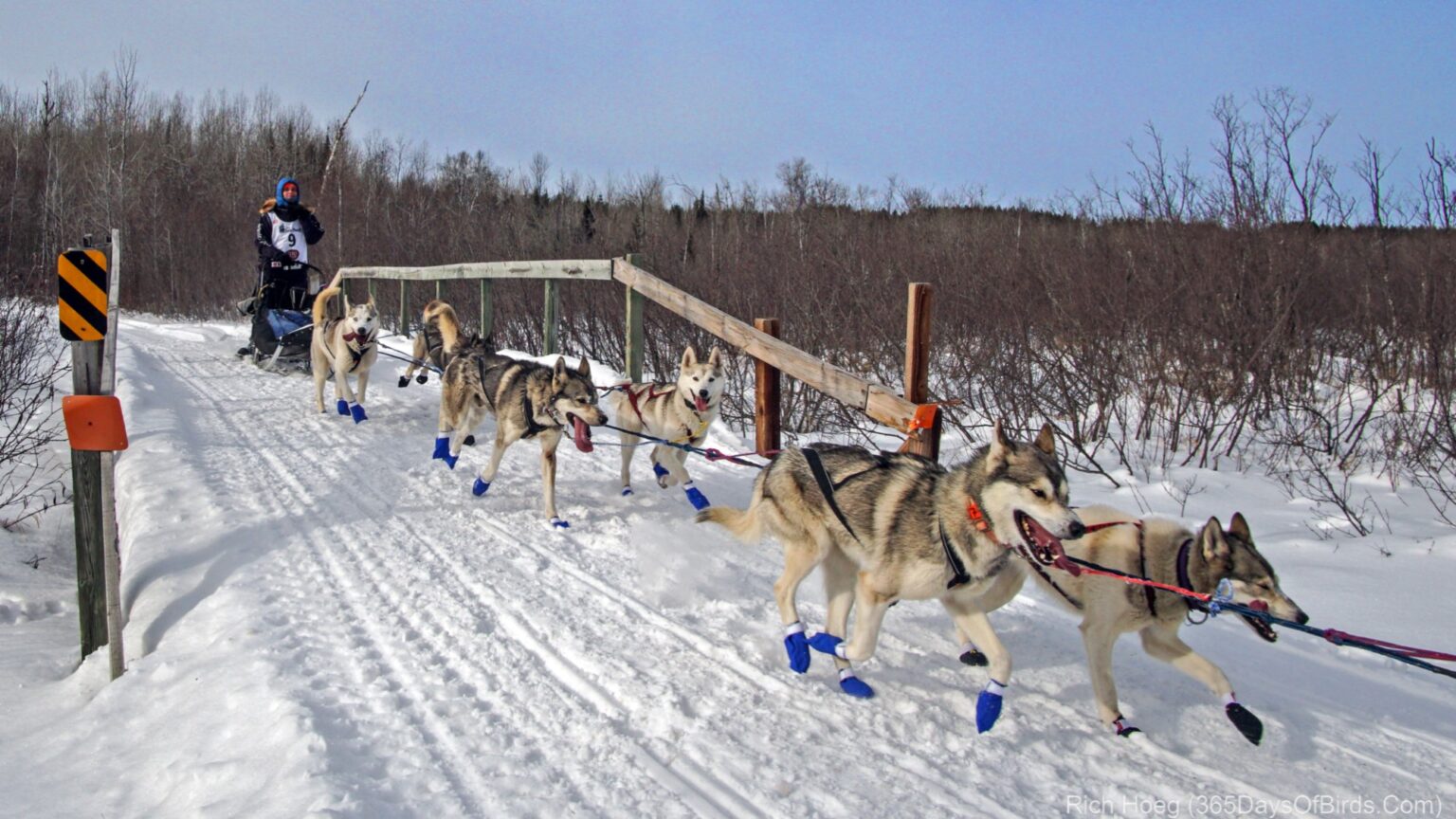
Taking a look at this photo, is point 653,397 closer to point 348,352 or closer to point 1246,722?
point 348,352

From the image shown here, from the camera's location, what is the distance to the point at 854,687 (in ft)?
10.9

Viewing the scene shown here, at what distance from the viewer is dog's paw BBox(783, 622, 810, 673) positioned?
136 inches

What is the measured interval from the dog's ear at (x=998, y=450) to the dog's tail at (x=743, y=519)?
104 centimetres

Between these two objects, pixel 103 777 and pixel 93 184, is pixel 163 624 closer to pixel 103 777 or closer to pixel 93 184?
pixel 103 777

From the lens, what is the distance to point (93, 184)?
3008cm

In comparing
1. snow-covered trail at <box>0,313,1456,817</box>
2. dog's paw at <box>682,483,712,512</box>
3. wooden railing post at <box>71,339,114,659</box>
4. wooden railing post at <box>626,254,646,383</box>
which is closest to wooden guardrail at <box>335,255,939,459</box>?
wooden railing post at <box>626,254,646,383</box>

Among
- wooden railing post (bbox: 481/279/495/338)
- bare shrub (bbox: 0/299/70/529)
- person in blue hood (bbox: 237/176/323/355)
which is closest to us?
bare shrub (bbox: 0/299/70/529)

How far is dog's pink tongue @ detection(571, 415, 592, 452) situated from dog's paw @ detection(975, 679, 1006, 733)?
10.4ft

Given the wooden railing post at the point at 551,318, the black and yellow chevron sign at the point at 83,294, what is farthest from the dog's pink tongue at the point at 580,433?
the wooden railing post at the point at 551,318

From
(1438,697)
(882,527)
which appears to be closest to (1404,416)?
(1438,697)

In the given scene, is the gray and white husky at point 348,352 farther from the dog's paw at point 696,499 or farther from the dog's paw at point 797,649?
the dog's paw at point 797,649

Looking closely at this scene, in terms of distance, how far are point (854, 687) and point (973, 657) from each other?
63 cm

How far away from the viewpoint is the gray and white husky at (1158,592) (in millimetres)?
3225

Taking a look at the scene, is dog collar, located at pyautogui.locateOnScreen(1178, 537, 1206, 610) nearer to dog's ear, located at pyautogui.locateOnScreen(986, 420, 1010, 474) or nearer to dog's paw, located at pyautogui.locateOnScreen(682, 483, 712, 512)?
dog's ear, located at pyautogui.locateOnScreen(986, 420, 1010, 474)
